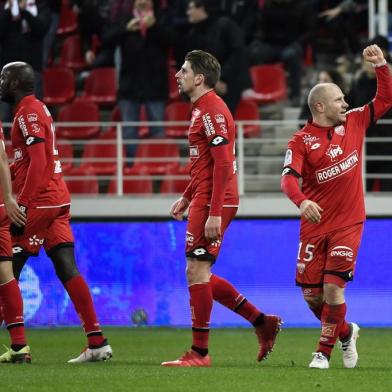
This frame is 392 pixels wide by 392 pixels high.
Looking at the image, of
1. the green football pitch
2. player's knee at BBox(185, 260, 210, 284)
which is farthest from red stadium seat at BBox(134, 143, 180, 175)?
player's knee at BBox(185, 260, 210, 284)

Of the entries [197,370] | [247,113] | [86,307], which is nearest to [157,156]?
[247,113]

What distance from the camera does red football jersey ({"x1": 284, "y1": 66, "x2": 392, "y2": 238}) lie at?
389 inches

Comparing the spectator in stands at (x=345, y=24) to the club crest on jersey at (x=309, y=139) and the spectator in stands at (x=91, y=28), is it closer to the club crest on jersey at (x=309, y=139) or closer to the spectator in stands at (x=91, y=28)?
the spectator in stands at (x=91, y=28)

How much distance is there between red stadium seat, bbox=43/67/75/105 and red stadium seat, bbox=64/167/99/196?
203 cm

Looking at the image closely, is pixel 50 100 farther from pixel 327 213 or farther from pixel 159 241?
pixel 327 213

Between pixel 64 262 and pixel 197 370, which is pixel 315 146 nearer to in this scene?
pixel 197 370

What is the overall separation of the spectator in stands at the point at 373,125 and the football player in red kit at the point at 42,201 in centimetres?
567

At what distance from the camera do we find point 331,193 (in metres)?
9.93

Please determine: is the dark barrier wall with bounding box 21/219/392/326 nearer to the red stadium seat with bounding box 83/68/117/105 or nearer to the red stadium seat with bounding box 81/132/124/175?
the red stadium seat with bounding box 81/132/124/175

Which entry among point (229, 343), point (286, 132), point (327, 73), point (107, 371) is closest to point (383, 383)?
point (107, 371)

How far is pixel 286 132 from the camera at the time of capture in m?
17.9

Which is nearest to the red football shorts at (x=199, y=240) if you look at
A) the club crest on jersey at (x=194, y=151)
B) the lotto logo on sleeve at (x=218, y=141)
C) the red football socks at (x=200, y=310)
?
the red football socks at (x=200, y=310)

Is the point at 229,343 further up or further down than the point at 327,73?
further down

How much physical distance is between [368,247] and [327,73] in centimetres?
218
